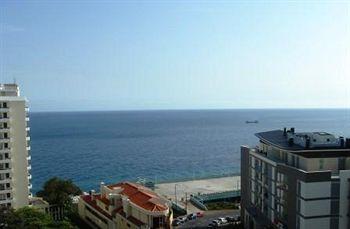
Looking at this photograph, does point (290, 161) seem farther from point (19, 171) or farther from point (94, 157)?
point (94, 157)

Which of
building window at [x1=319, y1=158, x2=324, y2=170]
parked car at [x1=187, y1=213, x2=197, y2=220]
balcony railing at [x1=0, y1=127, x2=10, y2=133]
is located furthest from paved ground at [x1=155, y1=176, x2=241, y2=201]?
building window at [x1=319, y1=158, x2=324, y2=170]

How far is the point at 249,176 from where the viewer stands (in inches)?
2589

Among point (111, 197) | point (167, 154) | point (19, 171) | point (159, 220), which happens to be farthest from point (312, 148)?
point (167, 154)

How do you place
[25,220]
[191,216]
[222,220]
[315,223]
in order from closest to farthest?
[315,223] → [25,220] → [222,220] → [191,216]

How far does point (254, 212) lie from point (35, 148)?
494ft

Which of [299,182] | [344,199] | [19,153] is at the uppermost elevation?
[19,153]

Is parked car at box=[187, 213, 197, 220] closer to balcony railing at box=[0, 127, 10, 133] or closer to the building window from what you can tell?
the building window

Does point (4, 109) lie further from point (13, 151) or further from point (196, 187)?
point (196, 187)

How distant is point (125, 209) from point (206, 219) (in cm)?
1803

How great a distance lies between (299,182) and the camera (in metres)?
48.0

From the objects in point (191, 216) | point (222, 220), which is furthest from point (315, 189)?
point (191, 216)

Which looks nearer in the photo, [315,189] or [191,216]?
[315,189]

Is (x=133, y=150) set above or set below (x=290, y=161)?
below

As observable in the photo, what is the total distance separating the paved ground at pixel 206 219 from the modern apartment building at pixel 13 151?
2585 centimetres
